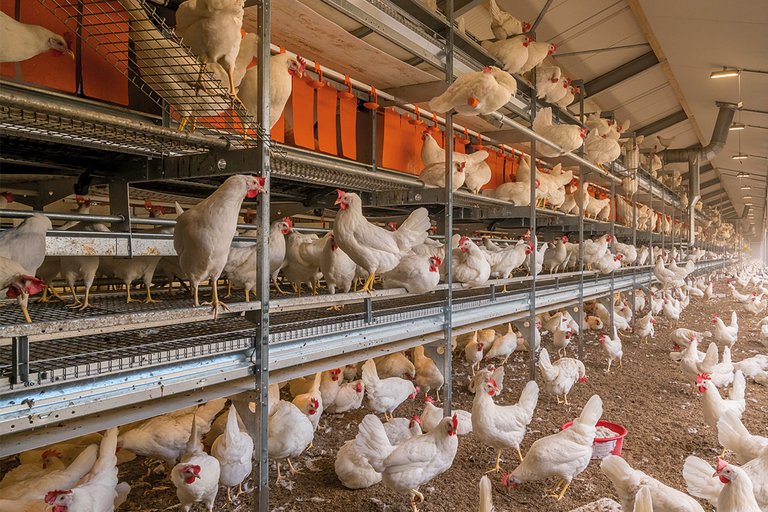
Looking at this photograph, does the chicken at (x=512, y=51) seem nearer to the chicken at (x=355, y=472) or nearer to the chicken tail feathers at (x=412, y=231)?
the chicken tail feathers at (x=412, y=231)

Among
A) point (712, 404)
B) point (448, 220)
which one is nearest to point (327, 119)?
point (448, 220)

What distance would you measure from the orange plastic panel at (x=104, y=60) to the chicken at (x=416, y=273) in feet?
5.55

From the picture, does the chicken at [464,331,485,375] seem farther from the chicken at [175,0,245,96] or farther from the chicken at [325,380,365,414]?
the chicken at [175,0,245,96]

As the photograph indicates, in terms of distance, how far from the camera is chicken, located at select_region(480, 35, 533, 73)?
4.16m

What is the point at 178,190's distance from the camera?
3.07 metres

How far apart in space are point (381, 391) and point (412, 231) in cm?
126

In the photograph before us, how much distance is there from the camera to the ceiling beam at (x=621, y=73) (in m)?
7.06

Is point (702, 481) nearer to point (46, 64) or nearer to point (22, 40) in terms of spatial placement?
point (22, 40)

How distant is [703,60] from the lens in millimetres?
6641

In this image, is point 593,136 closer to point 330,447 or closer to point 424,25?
point 424,25

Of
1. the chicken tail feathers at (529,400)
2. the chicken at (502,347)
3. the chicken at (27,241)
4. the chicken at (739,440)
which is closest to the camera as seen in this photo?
the chicken at (27,241)

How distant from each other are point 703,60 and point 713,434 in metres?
5.67

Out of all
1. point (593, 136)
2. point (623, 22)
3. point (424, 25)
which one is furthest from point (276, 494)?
point (623, 22)

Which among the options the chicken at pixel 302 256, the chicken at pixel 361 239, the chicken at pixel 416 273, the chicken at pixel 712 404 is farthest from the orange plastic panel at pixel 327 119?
the chicken at pixel 712 404
